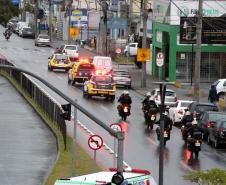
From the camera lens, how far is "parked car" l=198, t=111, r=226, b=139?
38375 millimetres

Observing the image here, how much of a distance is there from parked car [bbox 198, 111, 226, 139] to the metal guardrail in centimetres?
620

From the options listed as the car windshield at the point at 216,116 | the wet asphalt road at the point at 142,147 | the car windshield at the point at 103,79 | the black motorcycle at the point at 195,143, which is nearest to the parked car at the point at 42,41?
the wet asphalt road at the point at 142,147

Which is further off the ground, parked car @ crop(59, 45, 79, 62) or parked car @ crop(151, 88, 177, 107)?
parked car @ crop(59, 45, 79, 62)

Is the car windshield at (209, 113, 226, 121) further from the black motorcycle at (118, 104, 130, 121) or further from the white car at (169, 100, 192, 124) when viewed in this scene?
the black motorcycle at (118, 104, 130, 121)

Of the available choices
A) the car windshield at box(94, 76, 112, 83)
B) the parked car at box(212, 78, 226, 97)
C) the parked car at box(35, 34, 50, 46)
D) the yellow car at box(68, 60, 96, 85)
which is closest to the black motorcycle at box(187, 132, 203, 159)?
the car windshield at box(94, 76, 112, 83)

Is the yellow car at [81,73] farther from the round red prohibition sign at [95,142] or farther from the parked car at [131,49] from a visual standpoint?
the round red prohibition sign at [95,142]

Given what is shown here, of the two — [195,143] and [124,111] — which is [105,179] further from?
[124,111]

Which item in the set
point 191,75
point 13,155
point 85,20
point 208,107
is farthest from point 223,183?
point 85,20

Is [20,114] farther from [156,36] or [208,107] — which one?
[156,36]

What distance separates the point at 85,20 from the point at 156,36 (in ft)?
122

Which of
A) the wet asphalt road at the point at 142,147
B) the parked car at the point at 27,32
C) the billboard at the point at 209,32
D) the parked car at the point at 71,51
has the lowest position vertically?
the wet asphalt road at the point at 142,147

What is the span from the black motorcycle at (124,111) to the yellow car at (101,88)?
8531 millimetres

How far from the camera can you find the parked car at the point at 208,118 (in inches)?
1511

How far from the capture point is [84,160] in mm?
31250
